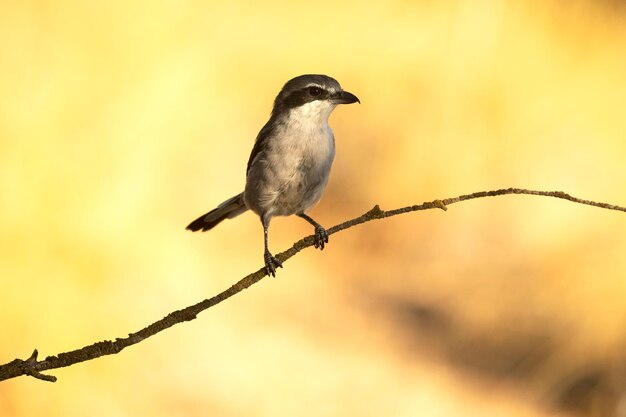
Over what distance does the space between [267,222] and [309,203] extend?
6.9 inches

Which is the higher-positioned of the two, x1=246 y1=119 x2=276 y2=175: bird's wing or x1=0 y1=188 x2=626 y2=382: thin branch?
x1=246 y1=119 x2=276 y2=175: bird's wing

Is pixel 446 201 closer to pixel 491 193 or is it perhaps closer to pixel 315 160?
pixel 491 193

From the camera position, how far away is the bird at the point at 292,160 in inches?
102

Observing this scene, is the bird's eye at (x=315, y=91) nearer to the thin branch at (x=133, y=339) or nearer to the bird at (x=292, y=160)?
the bird at (x=292, y=160)

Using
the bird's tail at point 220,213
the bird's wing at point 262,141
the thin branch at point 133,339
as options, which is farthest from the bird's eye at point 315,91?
the thin branch at point 133,339

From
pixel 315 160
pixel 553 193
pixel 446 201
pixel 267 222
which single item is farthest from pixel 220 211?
pixel 553 193

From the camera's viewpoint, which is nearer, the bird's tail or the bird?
the bird

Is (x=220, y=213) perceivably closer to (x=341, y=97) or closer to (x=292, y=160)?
(x=292, y=160)

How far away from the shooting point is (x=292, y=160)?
2.61 metres

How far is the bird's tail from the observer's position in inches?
117

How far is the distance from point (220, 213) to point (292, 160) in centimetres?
57

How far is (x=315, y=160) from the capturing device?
8.53 feet

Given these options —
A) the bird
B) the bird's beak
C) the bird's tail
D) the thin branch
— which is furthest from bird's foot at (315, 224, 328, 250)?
the thin branch

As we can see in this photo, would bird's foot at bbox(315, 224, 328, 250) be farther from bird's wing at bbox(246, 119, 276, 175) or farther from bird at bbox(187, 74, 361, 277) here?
bird's wing at bbox(246, 119, 276, 175)
